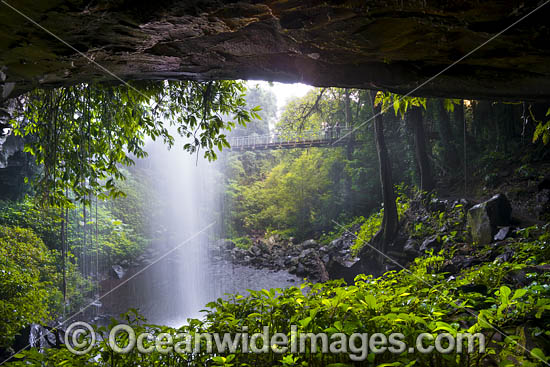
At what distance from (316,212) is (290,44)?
34.0 ft

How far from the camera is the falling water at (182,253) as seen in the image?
7.27m

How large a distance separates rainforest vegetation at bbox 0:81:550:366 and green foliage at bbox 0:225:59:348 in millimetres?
24

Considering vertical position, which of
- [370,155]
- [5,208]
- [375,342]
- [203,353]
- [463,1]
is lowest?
[203,353]

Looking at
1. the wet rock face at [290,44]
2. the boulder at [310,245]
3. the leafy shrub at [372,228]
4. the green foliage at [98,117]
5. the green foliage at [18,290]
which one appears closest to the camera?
the wet rock face at [290,44]

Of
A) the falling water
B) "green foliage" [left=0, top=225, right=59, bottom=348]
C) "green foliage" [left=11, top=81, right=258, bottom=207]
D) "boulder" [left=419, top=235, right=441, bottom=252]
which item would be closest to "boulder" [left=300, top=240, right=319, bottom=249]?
the falling water

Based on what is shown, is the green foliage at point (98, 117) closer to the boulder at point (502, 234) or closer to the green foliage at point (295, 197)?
the boulder at point (502, 234)

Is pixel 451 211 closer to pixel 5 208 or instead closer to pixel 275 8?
pixel 275 8

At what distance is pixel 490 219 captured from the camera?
4730mm

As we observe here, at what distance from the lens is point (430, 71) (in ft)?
5.98

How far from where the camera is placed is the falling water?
23.9 feet

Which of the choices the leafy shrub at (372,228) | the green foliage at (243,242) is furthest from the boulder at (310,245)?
the green foliage at (243,242)

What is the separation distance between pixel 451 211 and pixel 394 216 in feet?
3.83

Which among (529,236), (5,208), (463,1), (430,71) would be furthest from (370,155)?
(5,208)

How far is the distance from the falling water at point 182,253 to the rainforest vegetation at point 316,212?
688 mm
